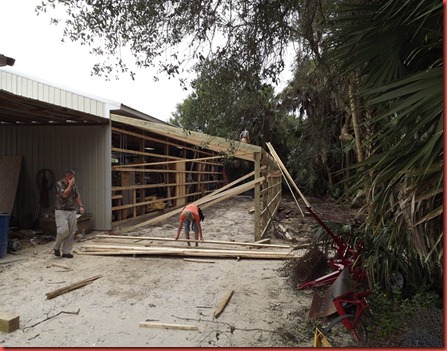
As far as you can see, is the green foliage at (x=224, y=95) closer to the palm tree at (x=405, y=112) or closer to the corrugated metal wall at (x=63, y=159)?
the palm tree at (x=405, y=112)

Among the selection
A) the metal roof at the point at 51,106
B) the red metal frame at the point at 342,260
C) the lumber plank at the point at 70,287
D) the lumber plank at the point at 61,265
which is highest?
the metal roof at the point at 51,106

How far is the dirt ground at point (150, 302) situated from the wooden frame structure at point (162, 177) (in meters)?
2.20

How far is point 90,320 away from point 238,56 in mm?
4147

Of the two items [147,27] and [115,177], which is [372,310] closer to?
[147,27]

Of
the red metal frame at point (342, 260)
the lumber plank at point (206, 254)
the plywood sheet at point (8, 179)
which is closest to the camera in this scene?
the red metal frame at point (342, 260)

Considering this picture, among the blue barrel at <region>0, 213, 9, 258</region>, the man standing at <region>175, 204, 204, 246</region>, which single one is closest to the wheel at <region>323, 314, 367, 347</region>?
the man standing at <region>175, 204, 204, 246</region>

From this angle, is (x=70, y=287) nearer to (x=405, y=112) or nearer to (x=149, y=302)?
(x=149, y=302)

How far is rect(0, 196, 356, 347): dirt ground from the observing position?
3645 millimetres

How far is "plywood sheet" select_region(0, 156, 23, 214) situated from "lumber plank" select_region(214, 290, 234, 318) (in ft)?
23.2

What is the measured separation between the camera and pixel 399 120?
2516mm

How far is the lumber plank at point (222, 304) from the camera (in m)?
4.22

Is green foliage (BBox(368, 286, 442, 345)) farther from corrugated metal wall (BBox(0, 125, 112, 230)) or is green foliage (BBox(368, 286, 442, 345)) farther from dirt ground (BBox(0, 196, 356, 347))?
corrugated metal wall (BBox(0, 125, 112, 230))

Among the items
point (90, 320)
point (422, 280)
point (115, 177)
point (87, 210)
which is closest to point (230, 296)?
point (90, 320)

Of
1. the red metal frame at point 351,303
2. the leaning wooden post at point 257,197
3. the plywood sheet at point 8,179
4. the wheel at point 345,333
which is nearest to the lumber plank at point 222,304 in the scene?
the wheel at point 345,333
